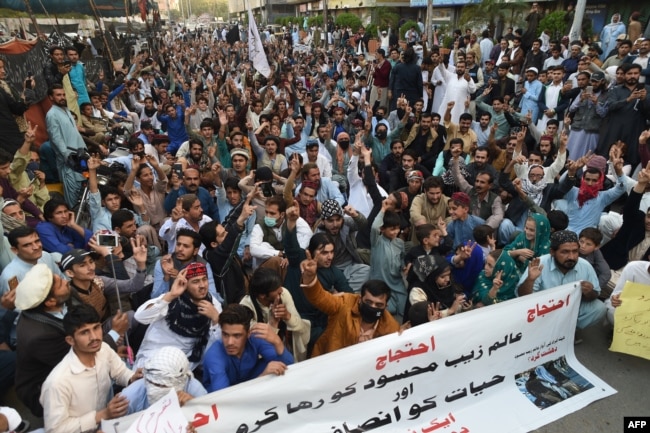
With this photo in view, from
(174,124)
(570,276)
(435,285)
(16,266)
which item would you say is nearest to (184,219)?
(16,266)

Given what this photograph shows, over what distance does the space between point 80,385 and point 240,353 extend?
37.0 inches

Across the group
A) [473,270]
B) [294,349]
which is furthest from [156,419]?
[473,270]

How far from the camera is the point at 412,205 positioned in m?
5.25

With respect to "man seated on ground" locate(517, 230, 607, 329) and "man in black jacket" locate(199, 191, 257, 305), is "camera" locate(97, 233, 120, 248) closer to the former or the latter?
"man in black jacket" locate(199, 191, 257, 305)

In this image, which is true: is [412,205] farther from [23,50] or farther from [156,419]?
[23,50]

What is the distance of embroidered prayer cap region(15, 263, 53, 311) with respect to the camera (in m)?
2.88

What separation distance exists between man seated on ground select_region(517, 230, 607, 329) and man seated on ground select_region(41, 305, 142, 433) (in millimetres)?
3254

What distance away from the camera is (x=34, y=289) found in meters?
2.90

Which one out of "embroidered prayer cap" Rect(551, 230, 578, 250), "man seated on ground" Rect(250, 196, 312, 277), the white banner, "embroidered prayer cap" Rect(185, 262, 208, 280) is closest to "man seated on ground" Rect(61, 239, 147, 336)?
"embroidered prayer cap" Rect(185, 262, 208, 280)

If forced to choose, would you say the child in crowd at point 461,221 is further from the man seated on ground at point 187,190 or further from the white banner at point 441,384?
the man seated on ground at point 187,190

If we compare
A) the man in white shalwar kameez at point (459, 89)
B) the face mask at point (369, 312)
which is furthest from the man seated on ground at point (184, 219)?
the man in white shalwar kameez at point (459, 89)

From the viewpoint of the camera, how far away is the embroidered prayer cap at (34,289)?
288cm

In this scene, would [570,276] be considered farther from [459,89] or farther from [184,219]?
[459,89]

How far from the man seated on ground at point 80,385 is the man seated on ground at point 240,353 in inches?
21.5
